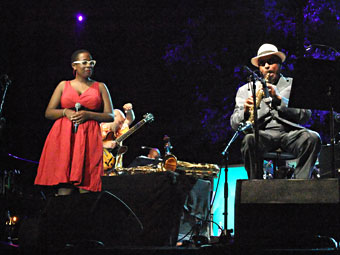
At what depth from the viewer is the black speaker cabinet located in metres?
3.92

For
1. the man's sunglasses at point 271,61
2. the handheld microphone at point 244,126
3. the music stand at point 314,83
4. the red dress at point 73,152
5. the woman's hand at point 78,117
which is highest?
the man's sunglasses at point 271,61

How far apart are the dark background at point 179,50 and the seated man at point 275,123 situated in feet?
22.7

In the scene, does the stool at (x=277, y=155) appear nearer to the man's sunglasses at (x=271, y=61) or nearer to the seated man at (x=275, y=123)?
the seated man at (x=275, y=123)

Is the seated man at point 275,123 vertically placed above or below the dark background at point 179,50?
below

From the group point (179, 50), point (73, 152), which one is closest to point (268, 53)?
point (73, 152)

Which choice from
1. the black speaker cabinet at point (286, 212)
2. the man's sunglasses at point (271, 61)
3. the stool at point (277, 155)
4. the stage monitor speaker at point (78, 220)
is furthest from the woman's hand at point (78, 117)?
the man's sunglasses at point (271, 61)

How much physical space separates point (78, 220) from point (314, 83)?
2.48m

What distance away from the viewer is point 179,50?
15688mm

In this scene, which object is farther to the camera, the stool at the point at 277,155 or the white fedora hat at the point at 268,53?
the white fedora hat at the point at 268,53

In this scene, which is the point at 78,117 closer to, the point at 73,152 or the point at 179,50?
the point at 73,152

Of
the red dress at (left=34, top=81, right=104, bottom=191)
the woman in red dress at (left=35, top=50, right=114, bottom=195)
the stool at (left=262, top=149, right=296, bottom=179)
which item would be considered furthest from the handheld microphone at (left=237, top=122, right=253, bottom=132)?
the red dress at (left=34, top=81, right=104, bottom=191)

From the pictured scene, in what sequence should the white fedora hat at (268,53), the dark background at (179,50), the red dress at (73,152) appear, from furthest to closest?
the dark background at (179,50) < the white fedora hat at (268,53) < the red dress at (73,152)

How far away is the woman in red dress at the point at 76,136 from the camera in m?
4.91

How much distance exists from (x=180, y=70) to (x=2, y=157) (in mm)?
9304
